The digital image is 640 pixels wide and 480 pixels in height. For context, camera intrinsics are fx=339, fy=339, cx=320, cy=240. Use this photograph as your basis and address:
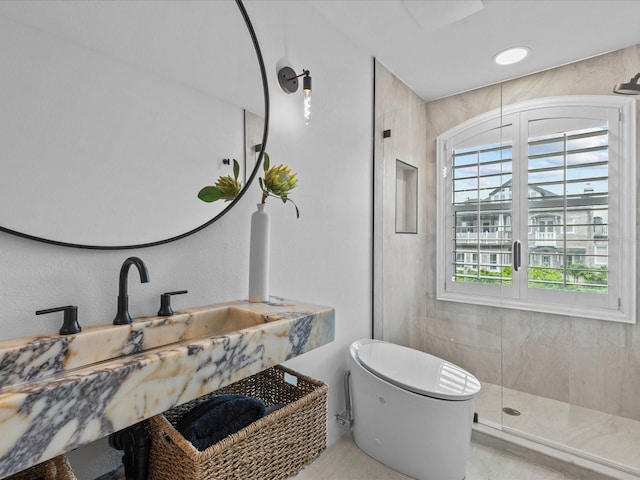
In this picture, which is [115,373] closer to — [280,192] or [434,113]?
[280,192]

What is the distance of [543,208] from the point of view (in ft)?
6.13

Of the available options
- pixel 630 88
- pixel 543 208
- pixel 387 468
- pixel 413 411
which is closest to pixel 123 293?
pixel 413 411

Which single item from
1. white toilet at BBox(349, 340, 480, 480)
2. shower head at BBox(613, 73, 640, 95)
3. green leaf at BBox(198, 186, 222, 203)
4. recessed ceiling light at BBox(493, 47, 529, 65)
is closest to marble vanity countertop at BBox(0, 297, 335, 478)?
green leaf at BBox(198, 186, 222, 203)

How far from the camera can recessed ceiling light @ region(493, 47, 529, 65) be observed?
2021 millimetres

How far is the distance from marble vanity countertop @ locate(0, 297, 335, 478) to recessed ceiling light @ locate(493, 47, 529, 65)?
2051mm

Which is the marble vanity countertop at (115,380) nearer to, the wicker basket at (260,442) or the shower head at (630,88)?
the wicker basket at (260,442)

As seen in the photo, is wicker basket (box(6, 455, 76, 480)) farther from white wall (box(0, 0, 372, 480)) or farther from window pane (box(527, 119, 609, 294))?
window pane (box(527, 119, 609, 294))

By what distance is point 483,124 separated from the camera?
204 centimetres

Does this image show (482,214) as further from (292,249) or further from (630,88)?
(292,249)

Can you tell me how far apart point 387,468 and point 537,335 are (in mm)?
1116

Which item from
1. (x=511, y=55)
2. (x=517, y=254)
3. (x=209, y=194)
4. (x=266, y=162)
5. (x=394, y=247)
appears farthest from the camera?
(x=394, y=247)

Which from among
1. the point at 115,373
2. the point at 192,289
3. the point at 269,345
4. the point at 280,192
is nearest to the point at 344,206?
the point at 280,192

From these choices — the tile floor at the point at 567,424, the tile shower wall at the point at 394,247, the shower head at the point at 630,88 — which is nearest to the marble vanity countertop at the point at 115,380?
the tile shower wall at the point at 394,247

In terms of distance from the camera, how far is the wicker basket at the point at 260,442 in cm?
85
